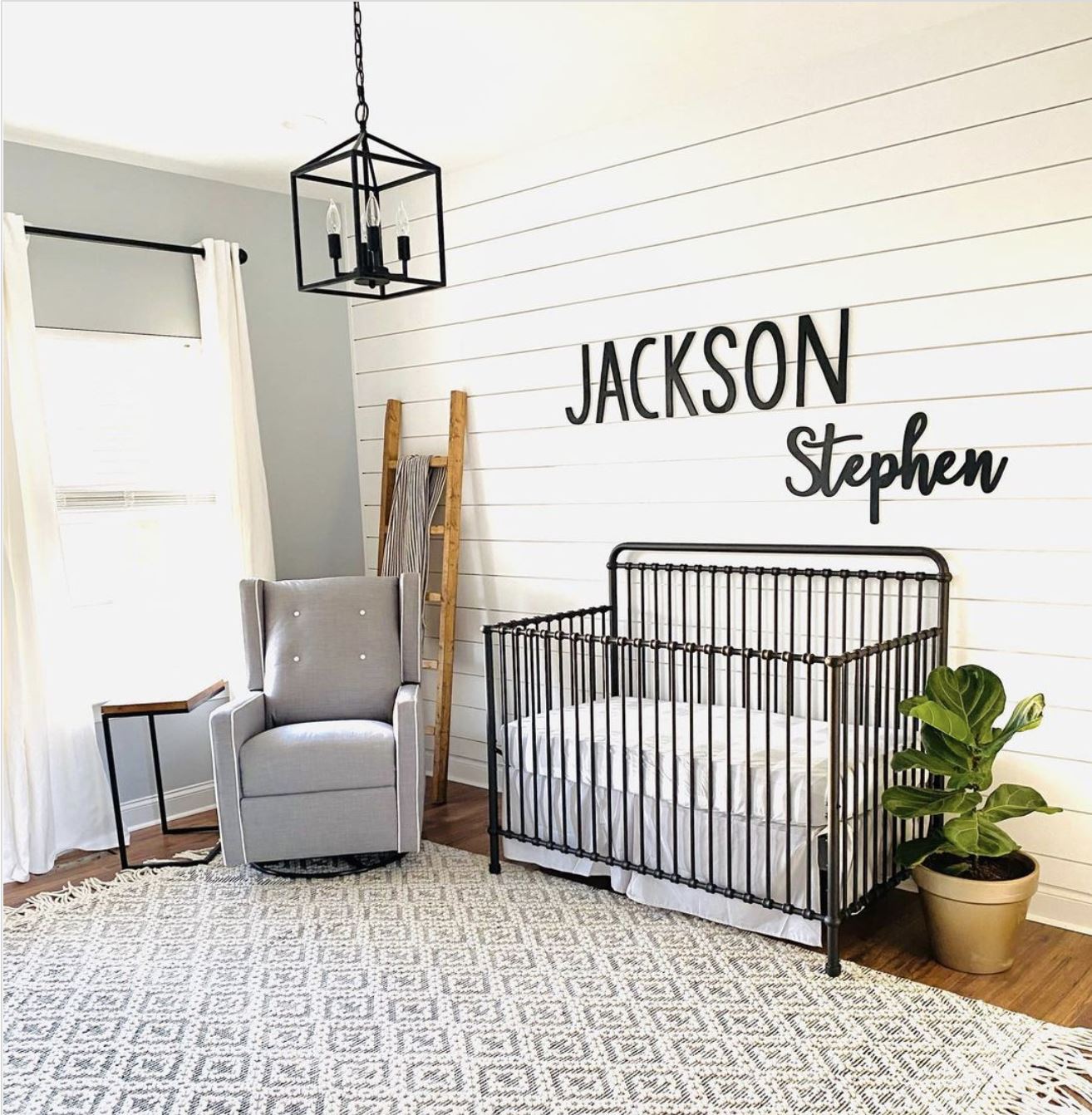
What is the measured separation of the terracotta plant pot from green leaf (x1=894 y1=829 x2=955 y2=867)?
5 centimetres

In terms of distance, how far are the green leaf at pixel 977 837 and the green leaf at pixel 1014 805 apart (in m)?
0.02

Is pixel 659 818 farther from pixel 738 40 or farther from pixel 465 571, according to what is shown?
pixel 738 40

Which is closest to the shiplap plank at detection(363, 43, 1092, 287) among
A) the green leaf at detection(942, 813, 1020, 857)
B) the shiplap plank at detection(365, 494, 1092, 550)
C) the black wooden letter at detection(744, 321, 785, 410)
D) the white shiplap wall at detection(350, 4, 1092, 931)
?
the white shiplap wall at detection(350, 4, 1092, 931)

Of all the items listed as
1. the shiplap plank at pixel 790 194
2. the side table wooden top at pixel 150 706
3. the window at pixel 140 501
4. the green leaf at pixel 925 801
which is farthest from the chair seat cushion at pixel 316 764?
the shiplap plank at pixel 790 194

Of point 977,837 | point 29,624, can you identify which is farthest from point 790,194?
point 29,624

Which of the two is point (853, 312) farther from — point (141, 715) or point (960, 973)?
point (141, 715)

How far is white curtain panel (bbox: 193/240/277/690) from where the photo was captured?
13.7ft

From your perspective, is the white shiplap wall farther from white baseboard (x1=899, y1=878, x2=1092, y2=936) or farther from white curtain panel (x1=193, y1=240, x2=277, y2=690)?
white curtain panel (x1=193, y1=240, x2=277, y2=690)

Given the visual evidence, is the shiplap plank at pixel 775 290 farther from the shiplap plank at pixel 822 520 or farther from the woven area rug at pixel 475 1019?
the woven area rug at pixel 475 1019

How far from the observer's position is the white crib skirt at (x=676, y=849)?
2803mm

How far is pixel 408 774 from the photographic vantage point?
3.41 m

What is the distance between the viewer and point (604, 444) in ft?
12.8

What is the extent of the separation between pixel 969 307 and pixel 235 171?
9.44ft

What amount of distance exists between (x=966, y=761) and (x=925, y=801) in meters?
0.15
